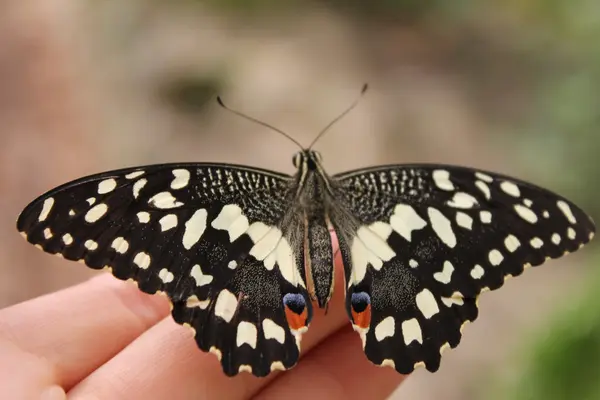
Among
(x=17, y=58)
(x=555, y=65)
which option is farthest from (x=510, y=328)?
(x=17, y=58)

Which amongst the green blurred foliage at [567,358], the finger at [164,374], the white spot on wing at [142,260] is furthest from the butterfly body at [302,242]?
the green blurred foliage at [567,358]

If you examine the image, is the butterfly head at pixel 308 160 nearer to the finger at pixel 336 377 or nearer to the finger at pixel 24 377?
the finger at pixel 336 377

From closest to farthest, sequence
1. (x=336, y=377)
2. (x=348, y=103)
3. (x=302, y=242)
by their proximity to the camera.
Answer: (x=302, y=242) < (x=336, y=377) < (x=348, y=103)

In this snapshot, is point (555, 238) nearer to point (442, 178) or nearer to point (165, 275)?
point (442, 178)

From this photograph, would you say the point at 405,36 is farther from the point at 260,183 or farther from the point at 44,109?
the point at 260,183

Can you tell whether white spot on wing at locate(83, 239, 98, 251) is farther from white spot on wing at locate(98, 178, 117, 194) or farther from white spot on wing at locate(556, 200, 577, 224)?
white spot on wing at locate(556, 200, 577, 224)

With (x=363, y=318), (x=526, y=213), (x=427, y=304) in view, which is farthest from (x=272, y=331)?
(x=526, y=213)

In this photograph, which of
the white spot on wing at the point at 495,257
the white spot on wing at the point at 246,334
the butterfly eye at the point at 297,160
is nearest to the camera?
the white spot on wing at the point at 246,334
